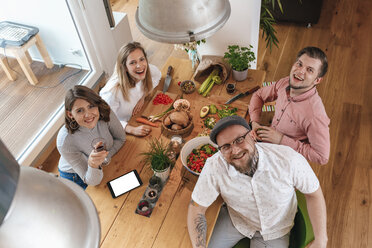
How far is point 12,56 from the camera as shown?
117 inches

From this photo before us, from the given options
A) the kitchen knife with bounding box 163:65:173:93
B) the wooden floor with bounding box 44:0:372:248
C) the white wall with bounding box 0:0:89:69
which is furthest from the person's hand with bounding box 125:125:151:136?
the white wall with bounding box 0:0:89:69

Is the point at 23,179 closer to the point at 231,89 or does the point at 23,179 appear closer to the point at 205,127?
the point at 205,127

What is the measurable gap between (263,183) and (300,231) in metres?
0.38

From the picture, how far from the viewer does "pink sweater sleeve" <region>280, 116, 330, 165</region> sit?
197 centimetres

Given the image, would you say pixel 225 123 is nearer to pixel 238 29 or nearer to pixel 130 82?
pixel 130 82

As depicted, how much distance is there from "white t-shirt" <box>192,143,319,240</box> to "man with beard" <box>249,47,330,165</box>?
0.32 meters

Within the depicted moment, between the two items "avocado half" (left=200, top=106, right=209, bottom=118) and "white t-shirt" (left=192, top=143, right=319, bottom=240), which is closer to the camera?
"white t-shirt" (left=192, top=143, right=319, bottom=240)

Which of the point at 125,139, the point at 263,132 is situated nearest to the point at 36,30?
the point at 125,139

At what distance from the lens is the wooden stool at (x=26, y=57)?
116 inches

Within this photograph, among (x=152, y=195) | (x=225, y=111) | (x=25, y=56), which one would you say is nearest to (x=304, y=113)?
(x=225, y=111)

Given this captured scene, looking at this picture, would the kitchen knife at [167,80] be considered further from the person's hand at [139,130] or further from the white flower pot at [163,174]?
the white flower pot at [163,174]

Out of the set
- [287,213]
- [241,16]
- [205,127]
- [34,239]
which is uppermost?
[34,239]

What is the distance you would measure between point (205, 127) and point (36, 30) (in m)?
2.11

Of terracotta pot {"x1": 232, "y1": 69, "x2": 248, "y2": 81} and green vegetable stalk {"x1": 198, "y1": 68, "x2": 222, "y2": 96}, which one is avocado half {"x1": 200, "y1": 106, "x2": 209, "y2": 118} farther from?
terracotta pot {"x1": 232, "y1": 69, "x2": 248, "y2": 81}
